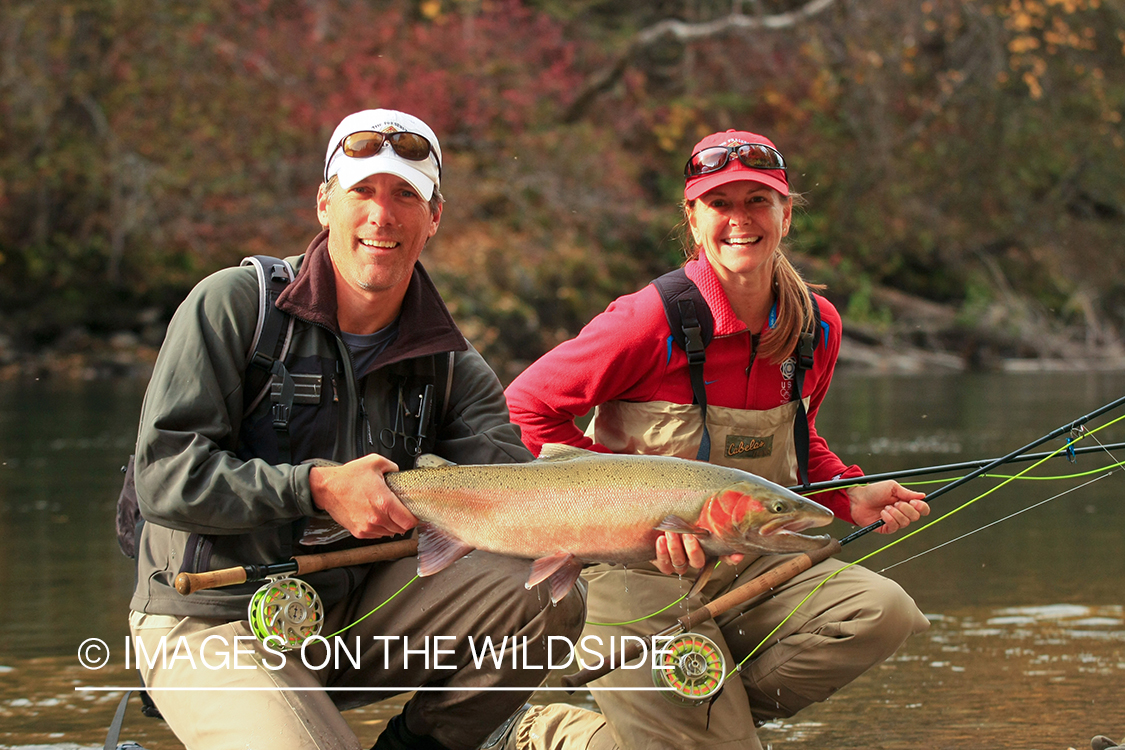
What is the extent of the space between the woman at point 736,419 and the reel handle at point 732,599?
7 cm

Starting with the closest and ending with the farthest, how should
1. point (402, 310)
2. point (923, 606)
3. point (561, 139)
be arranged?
point (402, 310) < point (923, 606) < point (561, 139)

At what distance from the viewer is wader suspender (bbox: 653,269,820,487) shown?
3.67 meters

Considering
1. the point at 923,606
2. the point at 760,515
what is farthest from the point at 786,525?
the point at 923,606

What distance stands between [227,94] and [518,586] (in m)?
18.6

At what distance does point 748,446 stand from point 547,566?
35.3 inches

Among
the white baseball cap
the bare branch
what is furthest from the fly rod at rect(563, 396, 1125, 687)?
the bare branch

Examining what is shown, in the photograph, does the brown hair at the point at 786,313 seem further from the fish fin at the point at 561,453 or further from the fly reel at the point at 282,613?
the fly reel at the point at 282,613

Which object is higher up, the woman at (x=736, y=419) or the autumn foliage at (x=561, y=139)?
the autumn foliage at (x=561, y=139)

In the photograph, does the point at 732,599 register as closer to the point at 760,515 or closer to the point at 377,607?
the point at 760,515

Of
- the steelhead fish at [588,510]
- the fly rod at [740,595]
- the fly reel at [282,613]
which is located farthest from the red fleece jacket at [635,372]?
the fly reel at [282,613]

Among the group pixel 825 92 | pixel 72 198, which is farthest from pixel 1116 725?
pixel 825 92

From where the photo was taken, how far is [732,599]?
137 inches

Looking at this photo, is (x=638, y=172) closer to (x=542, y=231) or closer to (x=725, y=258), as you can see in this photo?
(x=542, y=231)

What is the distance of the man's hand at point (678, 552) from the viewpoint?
303 centimetres
